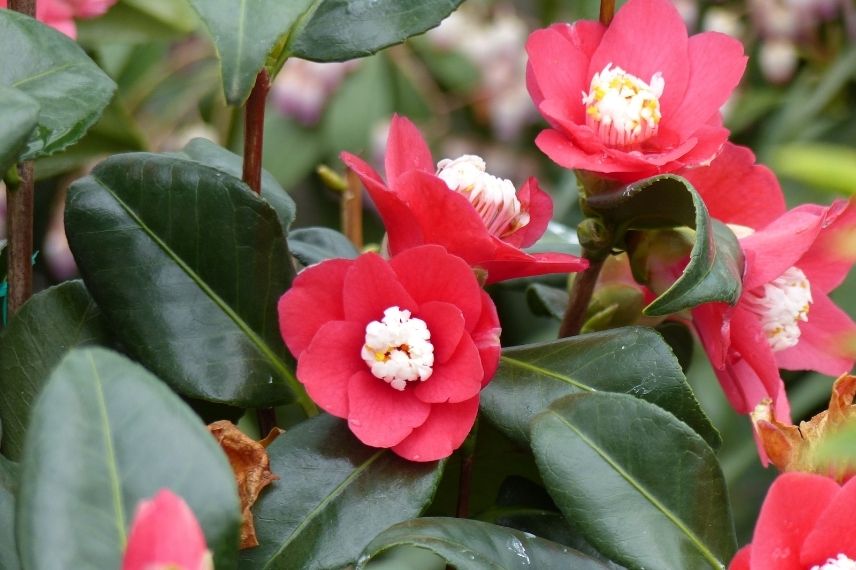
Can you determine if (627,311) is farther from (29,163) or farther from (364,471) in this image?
(29,163)

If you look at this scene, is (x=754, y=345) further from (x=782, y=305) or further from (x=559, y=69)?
(x=559, y=69)

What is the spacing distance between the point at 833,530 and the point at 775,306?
5.7 inches

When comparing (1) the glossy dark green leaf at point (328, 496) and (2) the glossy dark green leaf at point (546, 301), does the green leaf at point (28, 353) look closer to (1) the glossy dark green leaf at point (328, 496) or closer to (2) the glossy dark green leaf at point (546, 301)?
(1) the glossy dark green leaf at point (328, 496)

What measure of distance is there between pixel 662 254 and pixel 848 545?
0.55 ft

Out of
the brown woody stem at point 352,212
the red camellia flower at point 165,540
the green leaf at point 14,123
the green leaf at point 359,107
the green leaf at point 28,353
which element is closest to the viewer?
the red camellia flower at point 165,540

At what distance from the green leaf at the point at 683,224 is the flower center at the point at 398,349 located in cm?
11

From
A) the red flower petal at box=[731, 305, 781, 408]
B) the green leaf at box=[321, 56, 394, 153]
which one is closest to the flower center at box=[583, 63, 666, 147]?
the red flower petal at box=[731, 305, 781, 408]

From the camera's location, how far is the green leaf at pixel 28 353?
55 cm

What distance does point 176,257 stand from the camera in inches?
21.6

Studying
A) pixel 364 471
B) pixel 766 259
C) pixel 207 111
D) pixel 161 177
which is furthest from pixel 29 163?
pixel 207 111

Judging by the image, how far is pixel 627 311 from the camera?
24.3 inches

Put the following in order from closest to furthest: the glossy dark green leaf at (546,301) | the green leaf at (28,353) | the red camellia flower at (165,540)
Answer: the red camellia flower at (165,540) → the green leaf at (28,353) → the glossy dark green leaf at (546,301)

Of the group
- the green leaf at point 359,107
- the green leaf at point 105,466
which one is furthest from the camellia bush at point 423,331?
the green leaf at point 359,107

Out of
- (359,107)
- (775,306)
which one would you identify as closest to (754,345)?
(775,306)
